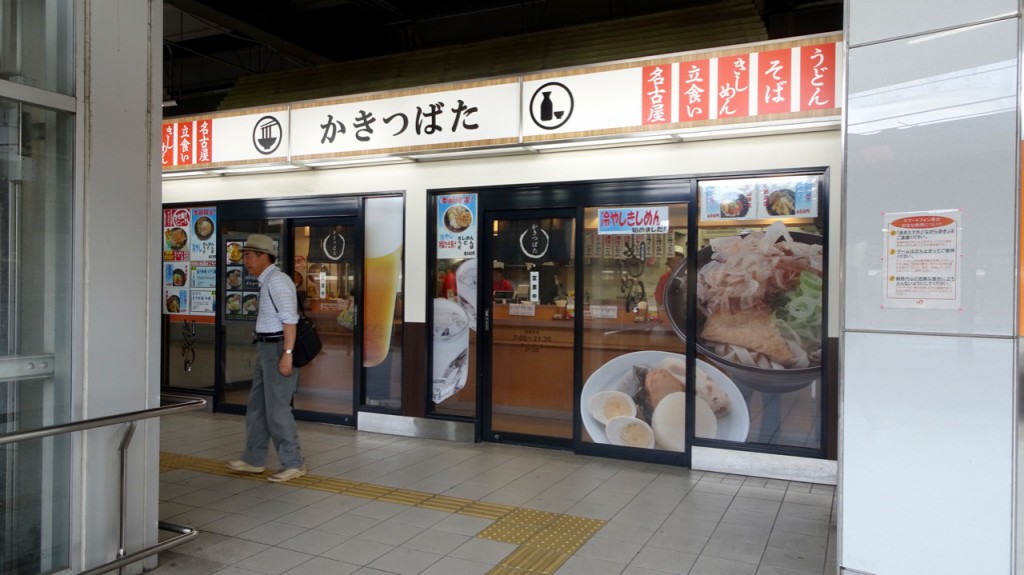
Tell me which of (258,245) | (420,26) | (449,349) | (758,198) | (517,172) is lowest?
(449,349)

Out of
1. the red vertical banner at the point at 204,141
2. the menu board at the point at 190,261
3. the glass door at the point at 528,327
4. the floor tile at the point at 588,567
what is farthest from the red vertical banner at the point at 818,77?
the menu board at the point at 190,261

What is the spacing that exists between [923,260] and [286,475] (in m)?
4.48

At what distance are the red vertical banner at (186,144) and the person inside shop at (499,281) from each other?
11.7 ft

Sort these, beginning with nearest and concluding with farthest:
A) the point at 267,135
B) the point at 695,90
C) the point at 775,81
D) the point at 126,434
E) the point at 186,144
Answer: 1. the point at 126,434
2. the point at 775,81
3. the point at 695,90
4. the point at 267,135
5. the point at 186,144

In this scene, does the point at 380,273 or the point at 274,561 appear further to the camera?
the point at 380,273

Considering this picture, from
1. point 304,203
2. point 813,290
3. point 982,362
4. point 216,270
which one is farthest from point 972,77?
point 216,270

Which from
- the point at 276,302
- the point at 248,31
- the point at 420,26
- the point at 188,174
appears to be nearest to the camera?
the point at 276,302

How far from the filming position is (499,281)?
21.1ft

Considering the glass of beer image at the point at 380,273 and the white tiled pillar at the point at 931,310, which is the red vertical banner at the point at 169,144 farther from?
the white tiled pillar at the point at 931,310

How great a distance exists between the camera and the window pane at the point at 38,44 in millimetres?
3125

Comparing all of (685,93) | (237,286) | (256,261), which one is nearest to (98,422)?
(256,261)

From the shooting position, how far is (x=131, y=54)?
3537 millimetres

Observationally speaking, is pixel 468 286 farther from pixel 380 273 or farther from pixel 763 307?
pixel 763 307

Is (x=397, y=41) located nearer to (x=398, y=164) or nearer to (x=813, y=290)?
(x=398, y=164)
